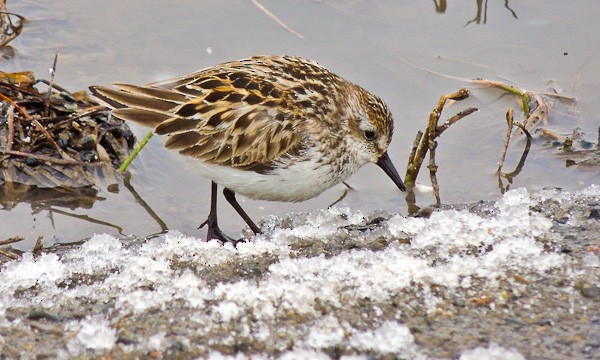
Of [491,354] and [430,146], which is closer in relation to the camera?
[491,354]

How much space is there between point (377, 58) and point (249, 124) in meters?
3.23

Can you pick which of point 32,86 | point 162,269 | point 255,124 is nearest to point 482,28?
point 255,124

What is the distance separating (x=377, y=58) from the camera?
8.75 metres

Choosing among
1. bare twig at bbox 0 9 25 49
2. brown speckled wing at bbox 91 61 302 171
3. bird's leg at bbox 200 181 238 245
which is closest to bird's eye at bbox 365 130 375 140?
brown speckled wing at bbox 91 61 302 171

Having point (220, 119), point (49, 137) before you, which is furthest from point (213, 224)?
point (49, 137)

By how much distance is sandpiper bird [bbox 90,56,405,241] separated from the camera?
19.2ft

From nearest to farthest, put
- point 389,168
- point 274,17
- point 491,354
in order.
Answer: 1. point 491,354
2. point 389,168
3. point 274,17

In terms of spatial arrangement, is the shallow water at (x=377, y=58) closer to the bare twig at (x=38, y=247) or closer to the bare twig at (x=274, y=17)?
the bare twig at (x=274, y=17)

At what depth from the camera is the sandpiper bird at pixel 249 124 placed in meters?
5.84

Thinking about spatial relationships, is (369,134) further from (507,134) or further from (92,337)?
(92,337)

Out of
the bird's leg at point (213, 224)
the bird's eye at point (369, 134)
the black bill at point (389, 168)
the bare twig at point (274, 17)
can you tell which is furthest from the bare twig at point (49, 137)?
the bare twig at point (274, 17)

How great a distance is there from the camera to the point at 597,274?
14.9 ft

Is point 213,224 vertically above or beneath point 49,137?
beneath

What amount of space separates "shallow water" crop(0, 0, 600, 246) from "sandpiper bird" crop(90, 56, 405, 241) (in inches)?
37.6
